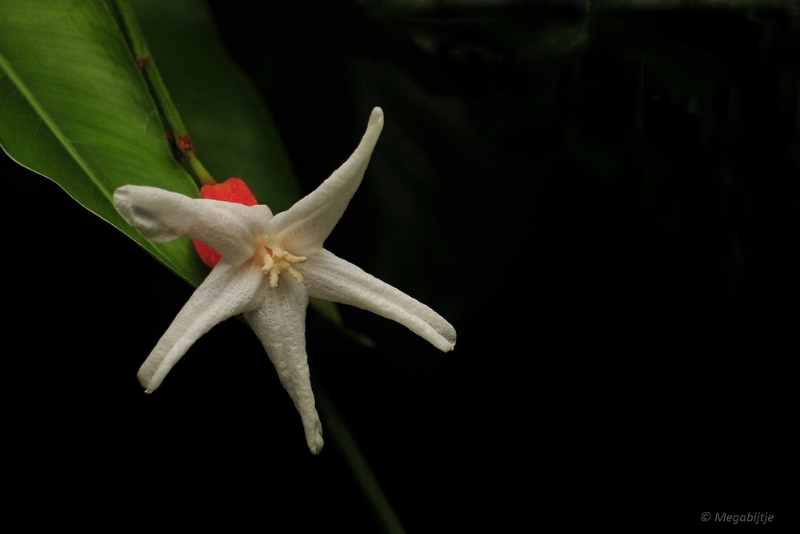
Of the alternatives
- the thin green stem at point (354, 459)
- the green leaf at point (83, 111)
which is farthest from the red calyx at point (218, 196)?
the thin green stem at point (354, 459)

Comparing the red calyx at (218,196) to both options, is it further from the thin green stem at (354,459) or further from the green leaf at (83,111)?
the thin green stem at (354,459)

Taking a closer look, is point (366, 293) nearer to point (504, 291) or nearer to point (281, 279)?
point (281, 279)

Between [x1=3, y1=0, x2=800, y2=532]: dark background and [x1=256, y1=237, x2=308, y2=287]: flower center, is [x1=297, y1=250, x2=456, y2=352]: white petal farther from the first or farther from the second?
[x1=3, y1=0, x2=800, y2=532]: dark background

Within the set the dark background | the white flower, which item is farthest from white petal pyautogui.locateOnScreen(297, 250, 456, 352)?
the dark background

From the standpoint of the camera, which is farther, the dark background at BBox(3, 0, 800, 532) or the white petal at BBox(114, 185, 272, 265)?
the dark background at BBox(3, 0, 800, 532)

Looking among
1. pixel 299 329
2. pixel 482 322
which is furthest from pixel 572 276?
pixel 299 329

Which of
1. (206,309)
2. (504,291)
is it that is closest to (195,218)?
(206,309)
